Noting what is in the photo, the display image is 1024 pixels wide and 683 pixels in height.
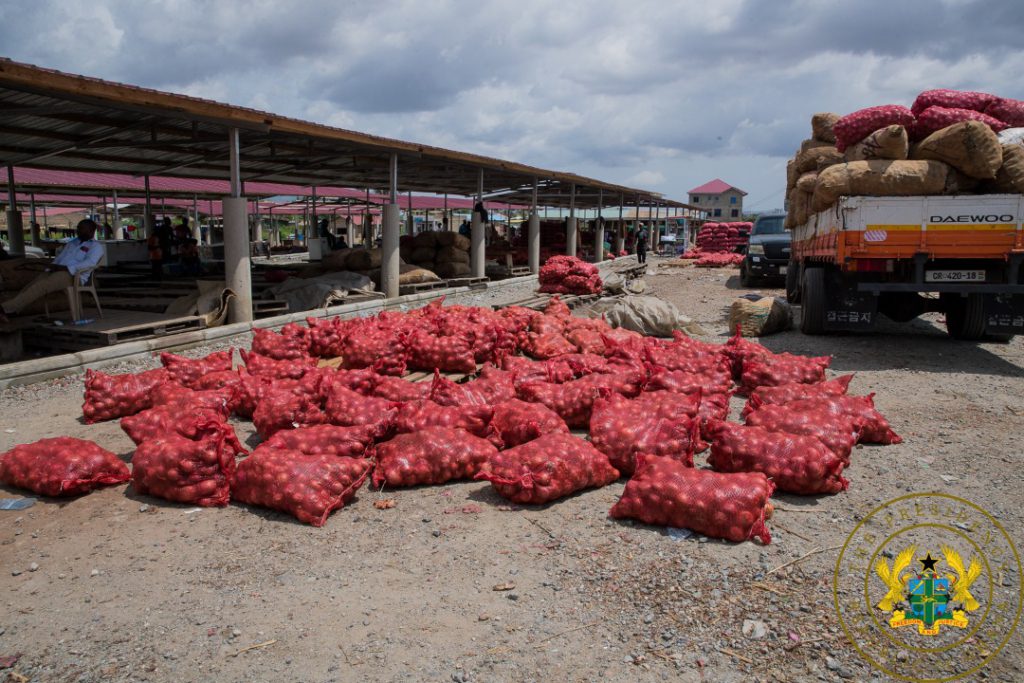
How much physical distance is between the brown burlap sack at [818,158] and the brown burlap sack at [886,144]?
32.1 inches

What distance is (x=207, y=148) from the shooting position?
48.5ft

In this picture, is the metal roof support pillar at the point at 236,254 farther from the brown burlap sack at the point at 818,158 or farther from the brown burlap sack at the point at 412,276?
the brown burlap sack at the point at 818,158

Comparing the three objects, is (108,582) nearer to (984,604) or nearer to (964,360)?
(984,604)

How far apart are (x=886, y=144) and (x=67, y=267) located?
36.3ft

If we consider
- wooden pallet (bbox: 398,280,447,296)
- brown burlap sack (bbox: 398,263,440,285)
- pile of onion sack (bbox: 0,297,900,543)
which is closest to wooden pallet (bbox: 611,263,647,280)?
wooden pallet (bbox: 398,280,447,296)

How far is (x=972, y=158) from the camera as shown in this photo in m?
8.13

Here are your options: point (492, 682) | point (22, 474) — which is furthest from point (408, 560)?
point (22, 474)

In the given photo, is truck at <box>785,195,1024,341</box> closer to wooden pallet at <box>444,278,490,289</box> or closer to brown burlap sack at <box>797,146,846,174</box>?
brown burlap sack at <box>797,146,846,174</box>

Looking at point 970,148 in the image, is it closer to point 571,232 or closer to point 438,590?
point 438,590

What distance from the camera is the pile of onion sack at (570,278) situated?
47.8ft

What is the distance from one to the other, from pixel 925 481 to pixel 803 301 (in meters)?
6.05

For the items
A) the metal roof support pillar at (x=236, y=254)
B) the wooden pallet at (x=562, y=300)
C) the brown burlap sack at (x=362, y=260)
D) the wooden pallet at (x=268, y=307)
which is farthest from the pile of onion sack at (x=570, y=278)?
the metal roof support pillar at (x=236, y=254)

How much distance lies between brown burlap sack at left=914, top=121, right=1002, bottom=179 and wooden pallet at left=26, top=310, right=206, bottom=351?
10.4 metres

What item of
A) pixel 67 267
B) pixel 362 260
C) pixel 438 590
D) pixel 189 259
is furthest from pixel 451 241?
pixel 438 590
